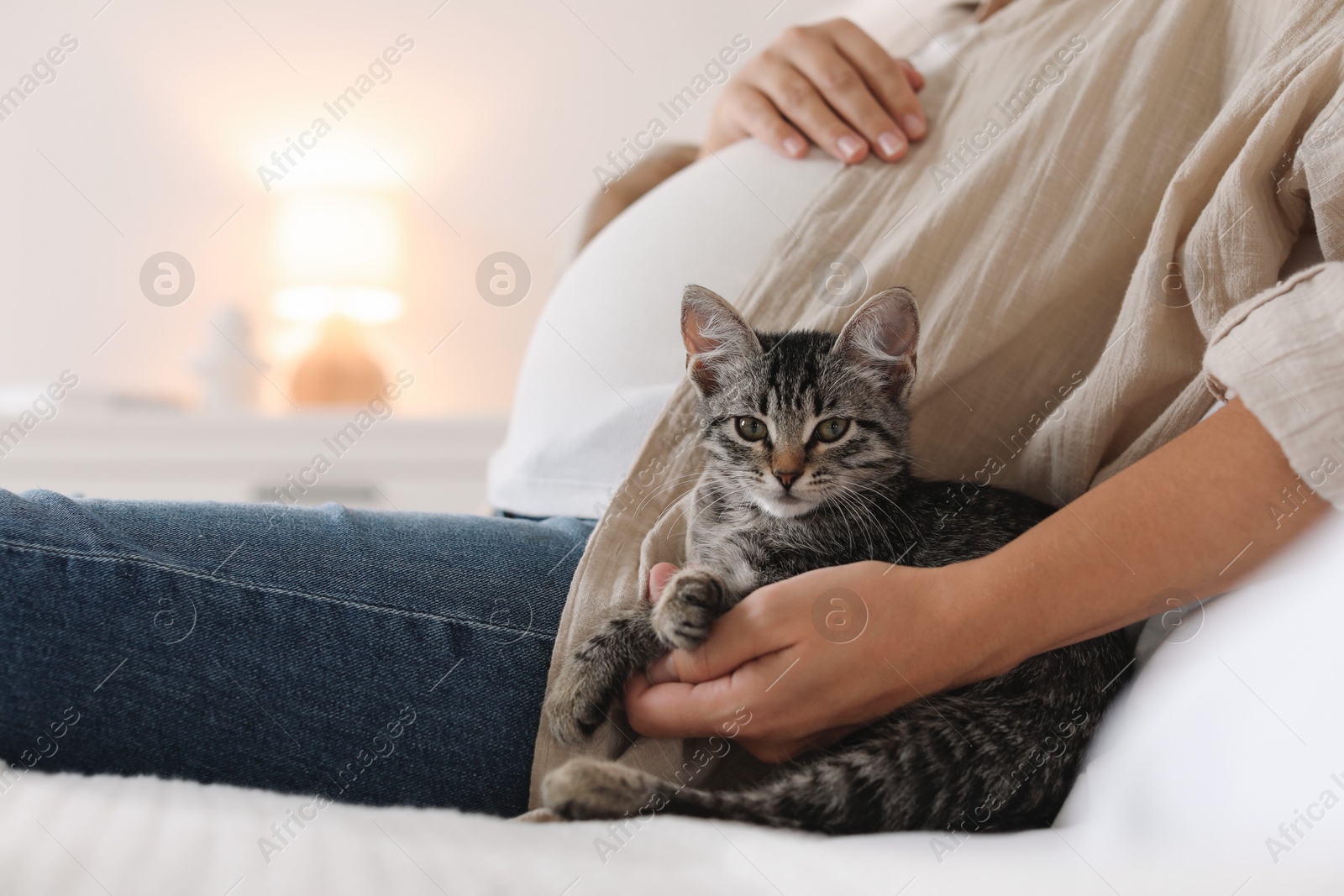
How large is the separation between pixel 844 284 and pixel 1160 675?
0.55 m

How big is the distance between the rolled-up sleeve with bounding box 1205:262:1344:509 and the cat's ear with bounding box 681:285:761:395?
0.47 metres

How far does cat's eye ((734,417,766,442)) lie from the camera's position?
3.39ft

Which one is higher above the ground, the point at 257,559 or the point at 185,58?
the point at 185,58

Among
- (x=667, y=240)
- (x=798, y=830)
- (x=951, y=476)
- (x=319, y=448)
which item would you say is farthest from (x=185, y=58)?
(x=798, y=830)

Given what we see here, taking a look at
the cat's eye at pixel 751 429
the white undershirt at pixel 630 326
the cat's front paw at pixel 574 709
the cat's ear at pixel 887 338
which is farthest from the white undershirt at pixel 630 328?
the cat's front paw at pixel 574 709

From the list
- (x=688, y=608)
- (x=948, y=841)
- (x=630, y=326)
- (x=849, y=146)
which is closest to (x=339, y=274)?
(x=630, y=326)

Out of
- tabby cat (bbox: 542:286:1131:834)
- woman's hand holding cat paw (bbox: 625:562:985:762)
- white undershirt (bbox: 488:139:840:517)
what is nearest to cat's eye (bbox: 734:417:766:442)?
tabby cat (bbox: 542:286:1131:834)

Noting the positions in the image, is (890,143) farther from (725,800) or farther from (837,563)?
(725,800)

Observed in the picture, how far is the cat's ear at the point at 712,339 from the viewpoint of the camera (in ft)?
3.24

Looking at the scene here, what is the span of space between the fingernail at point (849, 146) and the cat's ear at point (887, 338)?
32 cm

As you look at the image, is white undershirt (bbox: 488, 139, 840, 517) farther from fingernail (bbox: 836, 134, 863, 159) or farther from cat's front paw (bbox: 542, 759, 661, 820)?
cat's front paw (bbox: 542, 759, 661, 820)

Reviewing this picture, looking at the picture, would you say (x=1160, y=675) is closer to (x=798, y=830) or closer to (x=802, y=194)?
(x=798, y=830)

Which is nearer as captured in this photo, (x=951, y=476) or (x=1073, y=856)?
(x=1073, y=856)

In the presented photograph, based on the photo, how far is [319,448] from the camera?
2873mm
